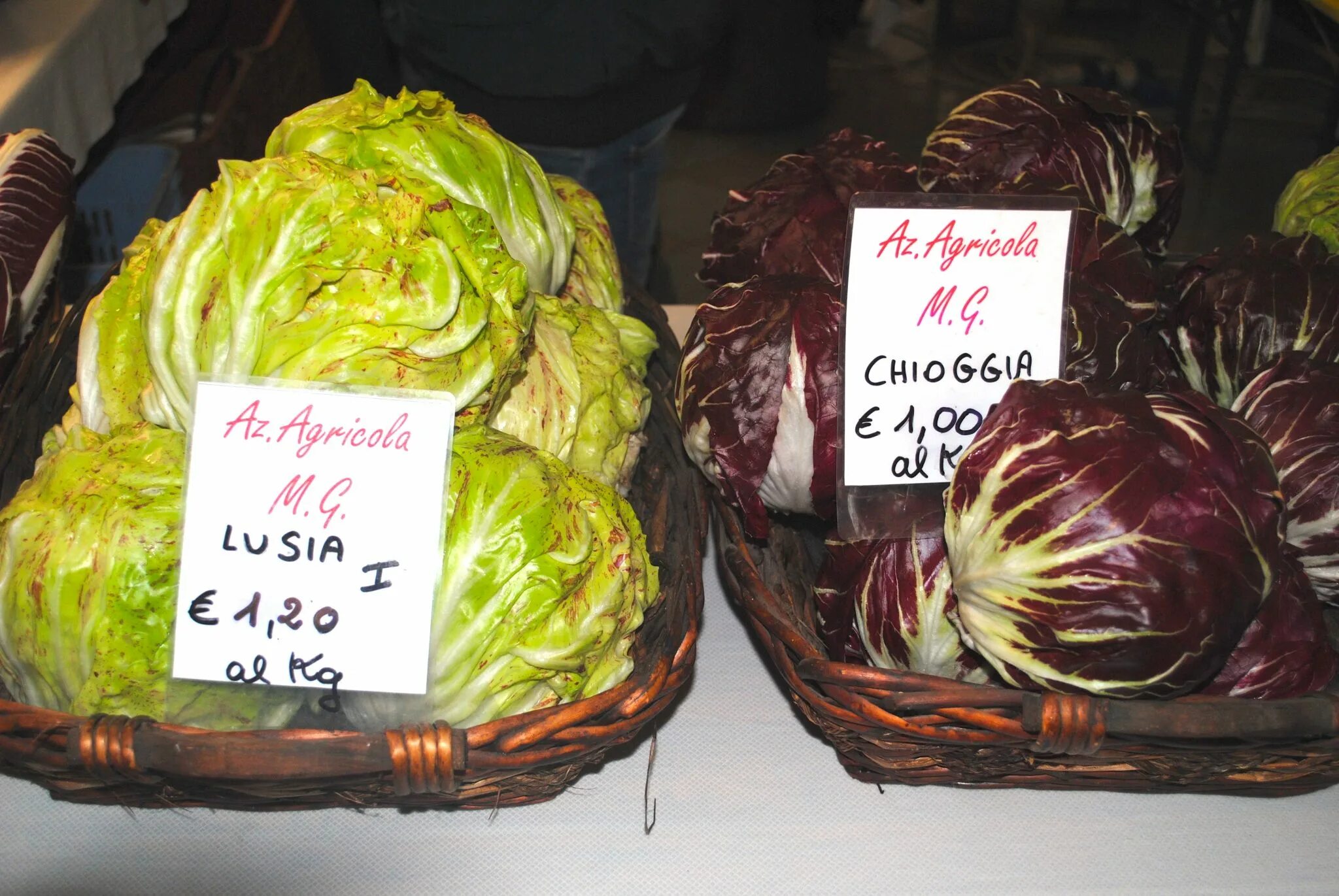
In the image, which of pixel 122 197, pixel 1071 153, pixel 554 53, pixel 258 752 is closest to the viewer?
pixel 258 752

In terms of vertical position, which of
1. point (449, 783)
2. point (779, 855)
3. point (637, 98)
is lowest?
point (779, 855)

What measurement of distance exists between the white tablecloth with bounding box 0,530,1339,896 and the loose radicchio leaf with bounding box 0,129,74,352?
0.80 m

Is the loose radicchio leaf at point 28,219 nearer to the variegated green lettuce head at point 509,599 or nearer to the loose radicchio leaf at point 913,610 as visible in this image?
the variegated green lettuce head at point 509,599

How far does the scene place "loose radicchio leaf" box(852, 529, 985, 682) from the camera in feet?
4.53

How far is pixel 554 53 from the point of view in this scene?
8.49ft

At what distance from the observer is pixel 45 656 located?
3.92 ft

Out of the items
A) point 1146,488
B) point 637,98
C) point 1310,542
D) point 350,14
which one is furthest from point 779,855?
point 350,14

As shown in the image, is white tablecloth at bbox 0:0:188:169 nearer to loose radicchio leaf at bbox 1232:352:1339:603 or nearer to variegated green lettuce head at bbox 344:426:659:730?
variegated green lettuce head at bbox 344:426:659:730

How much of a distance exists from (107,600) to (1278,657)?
150cm

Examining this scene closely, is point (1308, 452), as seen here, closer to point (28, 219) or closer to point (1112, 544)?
point (1112, 544)

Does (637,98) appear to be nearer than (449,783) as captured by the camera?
No

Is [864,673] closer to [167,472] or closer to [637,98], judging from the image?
[167,472]

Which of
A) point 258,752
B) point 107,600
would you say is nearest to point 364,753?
point 258,752

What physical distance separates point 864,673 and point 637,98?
208cm
